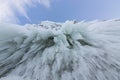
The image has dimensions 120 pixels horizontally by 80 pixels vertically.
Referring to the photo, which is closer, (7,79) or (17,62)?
(7,79)

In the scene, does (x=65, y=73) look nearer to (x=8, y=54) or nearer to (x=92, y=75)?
(x=92, y=75)

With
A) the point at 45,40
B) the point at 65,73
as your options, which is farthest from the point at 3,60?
the point at 65,73

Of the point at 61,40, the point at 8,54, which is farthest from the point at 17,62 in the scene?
the point at 61,40

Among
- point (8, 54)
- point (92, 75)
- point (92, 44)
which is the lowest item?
Answer: point (92, 75)

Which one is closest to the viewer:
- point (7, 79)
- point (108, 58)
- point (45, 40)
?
point (7, 79)

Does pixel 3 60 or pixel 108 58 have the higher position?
pixel 3 60

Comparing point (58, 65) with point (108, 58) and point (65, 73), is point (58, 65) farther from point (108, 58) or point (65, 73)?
point (108, 58)

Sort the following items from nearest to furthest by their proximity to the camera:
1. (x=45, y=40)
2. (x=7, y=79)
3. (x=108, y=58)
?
(x=7, y=79), (x=108, y=58), (x=45, y=40)
